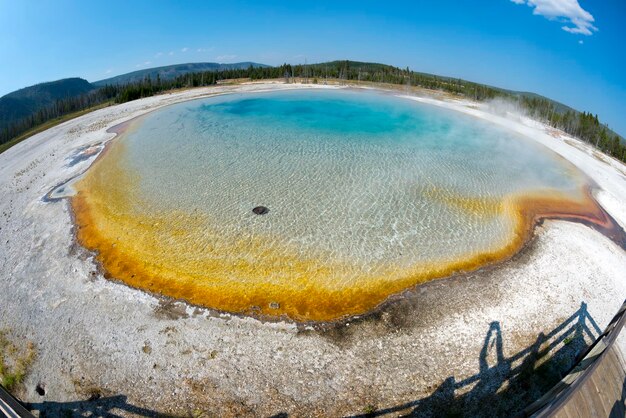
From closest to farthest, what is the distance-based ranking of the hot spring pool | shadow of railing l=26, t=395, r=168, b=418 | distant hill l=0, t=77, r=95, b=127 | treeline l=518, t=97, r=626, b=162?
shadow of railing l=26, t=395, r=168, b=418 → the hot spring pool → treeline l=518, t=97, r=626, b=162 → distant hill l=0, t=77, r=95, b=127

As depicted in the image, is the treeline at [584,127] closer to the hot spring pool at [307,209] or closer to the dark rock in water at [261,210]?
the hot spring pool at [307,209]

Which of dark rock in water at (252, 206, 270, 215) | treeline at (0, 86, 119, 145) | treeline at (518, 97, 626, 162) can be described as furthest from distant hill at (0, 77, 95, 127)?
treeline at (518, 97, 626, 162)

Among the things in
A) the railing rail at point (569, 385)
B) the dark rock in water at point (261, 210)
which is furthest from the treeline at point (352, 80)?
the railing rail at point (569, 385)

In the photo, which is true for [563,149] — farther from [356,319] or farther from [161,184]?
[161,184]

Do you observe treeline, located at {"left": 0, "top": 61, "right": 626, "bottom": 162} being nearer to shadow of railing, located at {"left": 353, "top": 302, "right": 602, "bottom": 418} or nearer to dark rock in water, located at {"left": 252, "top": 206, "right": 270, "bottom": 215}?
shadow of railing, located at {"left": 353, "top": 302, "right": 602, "bottom": 418}

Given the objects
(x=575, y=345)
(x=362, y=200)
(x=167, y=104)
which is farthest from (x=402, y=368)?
(x=167, y=104)

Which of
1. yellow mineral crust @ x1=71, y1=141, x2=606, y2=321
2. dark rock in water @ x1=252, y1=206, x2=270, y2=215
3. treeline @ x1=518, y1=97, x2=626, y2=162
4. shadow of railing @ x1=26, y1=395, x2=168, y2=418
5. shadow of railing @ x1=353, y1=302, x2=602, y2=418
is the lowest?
shadow of railing @ x1=26, y1=395, x2=168, y2=418
